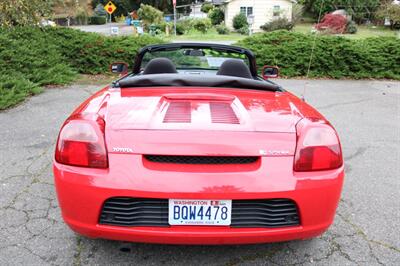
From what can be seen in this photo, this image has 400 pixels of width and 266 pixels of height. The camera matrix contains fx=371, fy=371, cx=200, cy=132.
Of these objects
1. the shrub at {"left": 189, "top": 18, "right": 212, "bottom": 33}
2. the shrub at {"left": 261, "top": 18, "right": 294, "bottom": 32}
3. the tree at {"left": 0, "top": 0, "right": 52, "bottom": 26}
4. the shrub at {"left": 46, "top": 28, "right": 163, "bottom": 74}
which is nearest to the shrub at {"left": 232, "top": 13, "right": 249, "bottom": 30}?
the shrub at {"left": 261, "top": 18, "right": 294, "bottom": 32}

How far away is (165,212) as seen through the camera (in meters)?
1.97

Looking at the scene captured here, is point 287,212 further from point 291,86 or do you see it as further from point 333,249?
point 291,86

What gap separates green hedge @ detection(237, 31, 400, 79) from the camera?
10805 millimetres

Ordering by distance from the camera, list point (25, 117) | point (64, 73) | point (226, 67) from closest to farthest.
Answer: point (226, 67)
point (25, 117)
point (64, 73)

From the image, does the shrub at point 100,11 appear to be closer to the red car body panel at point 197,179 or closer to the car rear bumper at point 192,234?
the red car body panel at point 197,179

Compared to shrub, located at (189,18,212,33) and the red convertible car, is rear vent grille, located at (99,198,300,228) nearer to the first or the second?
the red convertible car

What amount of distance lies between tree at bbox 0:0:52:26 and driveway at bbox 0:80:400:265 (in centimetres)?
423

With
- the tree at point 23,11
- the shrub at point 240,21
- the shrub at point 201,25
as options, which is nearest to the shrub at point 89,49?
the tree at point 23,11

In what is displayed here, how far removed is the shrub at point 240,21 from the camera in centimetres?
3550

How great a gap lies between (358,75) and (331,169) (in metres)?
9.80

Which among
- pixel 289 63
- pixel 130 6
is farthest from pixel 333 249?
pixel 130 6

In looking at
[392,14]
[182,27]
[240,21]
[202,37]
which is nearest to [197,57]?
[202,37]

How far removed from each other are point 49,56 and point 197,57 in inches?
255

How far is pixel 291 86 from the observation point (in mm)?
9680
